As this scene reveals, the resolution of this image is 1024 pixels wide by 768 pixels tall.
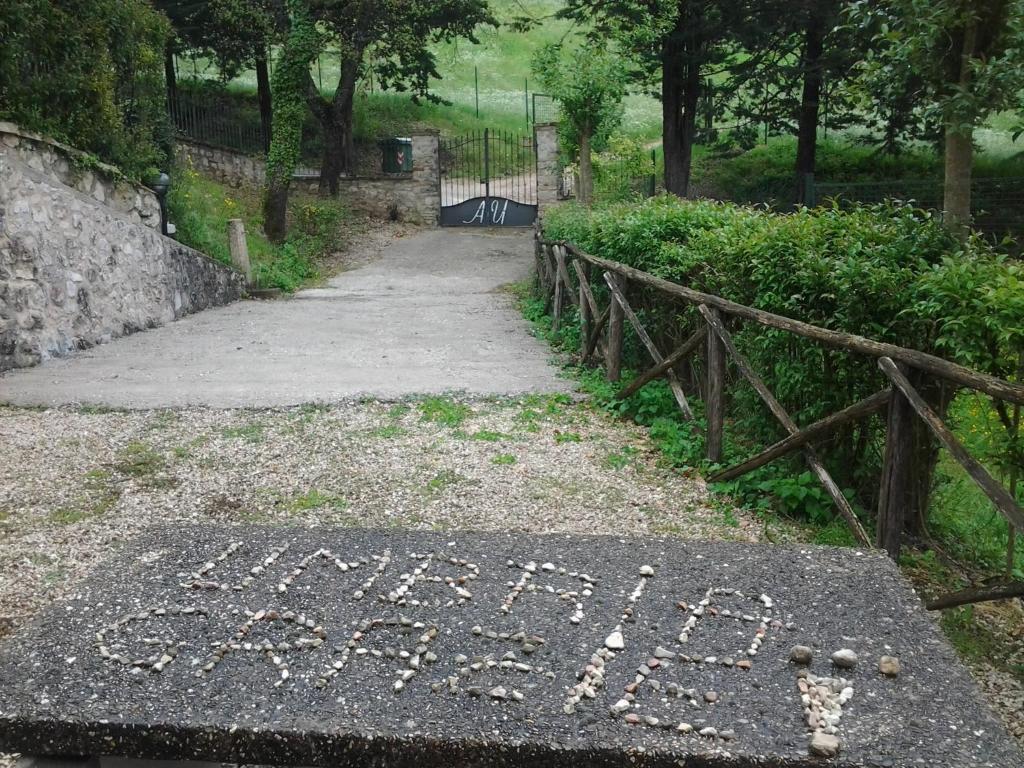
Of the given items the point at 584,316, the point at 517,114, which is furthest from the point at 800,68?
the point at 517,114

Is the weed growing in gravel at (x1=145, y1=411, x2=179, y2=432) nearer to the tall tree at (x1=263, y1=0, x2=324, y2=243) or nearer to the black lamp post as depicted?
the black lamp post

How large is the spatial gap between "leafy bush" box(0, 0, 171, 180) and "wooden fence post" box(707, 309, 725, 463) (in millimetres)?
7623

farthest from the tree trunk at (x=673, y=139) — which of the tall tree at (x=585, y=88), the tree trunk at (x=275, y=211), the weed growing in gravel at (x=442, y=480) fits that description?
the weed growing in gravel at (x=442, y=480)

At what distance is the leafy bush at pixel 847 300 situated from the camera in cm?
374

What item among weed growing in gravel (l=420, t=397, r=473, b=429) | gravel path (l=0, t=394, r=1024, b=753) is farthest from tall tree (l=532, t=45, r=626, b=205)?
gravel path (l=0, t=394, r=1024, b=753)

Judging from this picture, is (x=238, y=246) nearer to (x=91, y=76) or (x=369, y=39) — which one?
(x=91, y=76)

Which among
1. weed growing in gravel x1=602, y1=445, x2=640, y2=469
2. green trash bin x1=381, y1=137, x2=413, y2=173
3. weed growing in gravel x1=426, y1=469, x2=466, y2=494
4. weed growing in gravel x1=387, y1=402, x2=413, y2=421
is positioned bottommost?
weed growing in gravel x1=426, y1=469, x2=466, y2=494

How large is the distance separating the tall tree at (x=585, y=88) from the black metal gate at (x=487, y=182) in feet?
21.8

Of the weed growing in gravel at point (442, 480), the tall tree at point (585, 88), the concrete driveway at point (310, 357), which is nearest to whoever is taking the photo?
the weed growing in gravel at point (442, 480)

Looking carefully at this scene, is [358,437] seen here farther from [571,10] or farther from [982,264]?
[571,10]

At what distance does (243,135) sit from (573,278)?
56.4ft

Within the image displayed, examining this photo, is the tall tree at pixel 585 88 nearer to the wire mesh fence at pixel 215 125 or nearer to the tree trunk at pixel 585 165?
the tree trunk at pixel 585 165

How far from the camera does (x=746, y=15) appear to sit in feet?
66.6

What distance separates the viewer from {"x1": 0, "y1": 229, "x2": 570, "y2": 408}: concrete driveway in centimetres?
782
